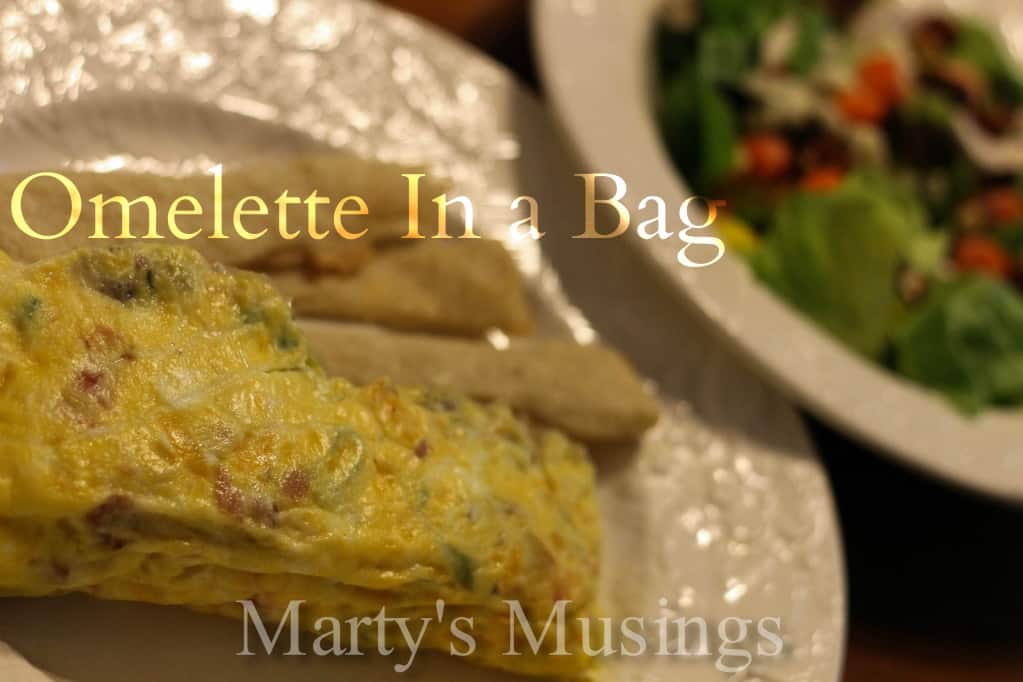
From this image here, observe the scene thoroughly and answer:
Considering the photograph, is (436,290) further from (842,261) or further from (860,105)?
(860,105)

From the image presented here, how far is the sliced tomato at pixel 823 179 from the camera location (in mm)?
2283

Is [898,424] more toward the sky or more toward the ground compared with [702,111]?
more toward the ground

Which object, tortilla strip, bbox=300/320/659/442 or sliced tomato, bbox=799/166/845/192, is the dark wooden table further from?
sliced tomato, bbox=799/166/845/192

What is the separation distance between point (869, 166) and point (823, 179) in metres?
0.18

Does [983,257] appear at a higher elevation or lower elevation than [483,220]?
higher

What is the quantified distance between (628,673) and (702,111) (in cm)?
135

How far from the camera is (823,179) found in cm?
231

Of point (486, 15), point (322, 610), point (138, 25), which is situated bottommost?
point (322, 610)

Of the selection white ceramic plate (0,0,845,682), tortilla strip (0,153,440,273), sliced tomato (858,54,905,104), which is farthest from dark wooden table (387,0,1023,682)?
sliced tomato (858,54,905,104)

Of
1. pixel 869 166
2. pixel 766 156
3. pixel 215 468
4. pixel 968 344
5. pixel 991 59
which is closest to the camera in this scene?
pixel 215 468

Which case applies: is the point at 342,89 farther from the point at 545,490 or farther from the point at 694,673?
the point at 694,673

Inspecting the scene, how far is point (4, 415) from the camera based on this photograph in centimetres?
82

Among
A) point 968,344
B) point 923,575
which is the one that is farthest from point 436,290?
point 968,344

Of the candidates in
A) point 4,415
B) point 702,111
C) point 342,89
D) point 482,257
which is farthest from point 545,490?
point 702,111
